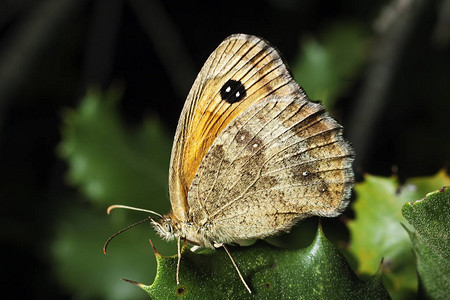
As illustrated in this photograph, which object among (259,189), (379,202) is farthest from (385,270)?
(259,189)

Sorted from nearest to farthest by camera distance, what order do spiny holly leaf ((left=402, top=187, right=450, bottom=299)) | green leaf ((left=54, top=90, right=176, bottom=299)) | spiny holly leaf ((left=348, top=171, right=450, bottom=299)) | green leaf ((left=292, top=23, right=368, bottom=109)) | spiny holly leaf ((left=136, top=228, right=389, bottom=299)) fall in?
1. spiny holly leaf ((left=402, top=187, right=450, bottom=299))
2. spiny holly leaf ((left=136, top=228, right=389, bottom=299))
3. spiny holly leaf ((left=348, top=171, right=450, bottom=299))
4. green leaf ((left=54, top=90, right=176, bottom=299))
5. green leaf ((left=292, top=23, right=368, bottom=109))

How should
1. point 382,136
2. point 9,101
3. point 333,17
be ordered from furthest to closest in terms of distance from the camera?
point 333,17 → point 382,136 → point 9,101

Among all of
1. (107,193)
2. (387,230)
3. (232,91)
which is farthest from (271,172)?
(107,193)

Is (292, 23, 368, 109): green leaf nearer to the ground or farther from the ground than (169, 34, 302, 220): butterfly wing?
nearer to the ground

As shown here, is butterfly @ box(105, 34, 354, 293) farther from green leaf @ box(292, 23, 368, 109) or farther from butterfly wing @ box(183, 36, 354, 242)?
green leaf @ box(292, 23, 368, 109)

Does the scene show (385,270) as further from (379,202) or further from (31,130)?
(31,130)

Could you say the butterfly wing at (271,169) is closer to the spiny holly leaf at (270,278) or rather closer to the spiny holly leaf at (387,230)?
the spiny holly leaf at (387,230)

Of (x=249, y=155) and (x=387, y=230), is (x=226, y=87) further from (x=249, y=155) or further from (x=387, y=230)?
(x=387, y=230)

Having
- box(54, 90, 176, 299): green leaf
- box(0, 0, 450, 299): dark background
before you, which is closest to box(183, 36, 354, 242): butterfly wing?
box(54, 90, 176, 299): green leaf
